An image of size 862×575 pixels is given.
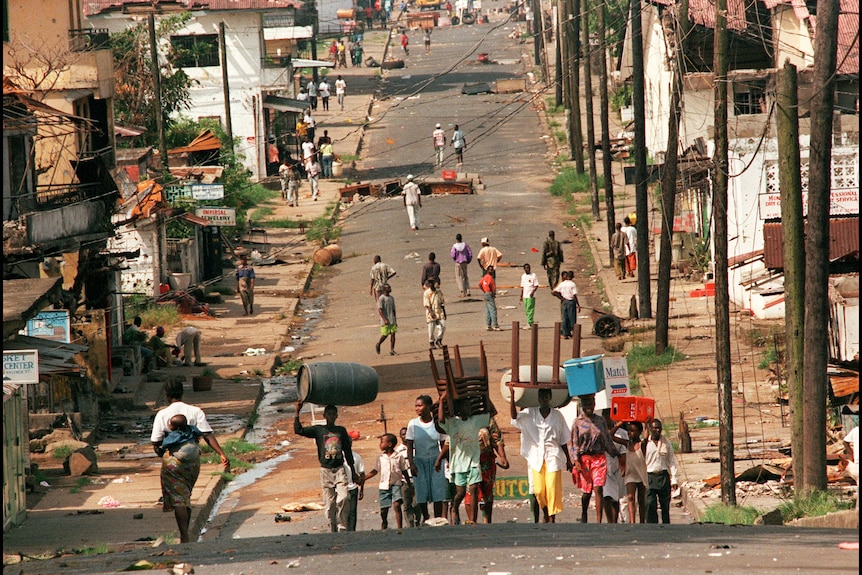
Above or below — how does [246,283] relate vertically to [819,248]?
below

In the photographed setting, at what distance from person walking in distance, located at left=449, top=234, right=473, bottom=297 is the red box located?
52.0ft

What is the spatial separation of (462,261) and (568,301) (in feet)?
15.4

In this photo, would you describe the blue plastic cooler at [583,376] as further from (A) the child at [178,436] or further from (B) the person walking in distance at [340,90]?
(B) the person walking in distance at [340,90]

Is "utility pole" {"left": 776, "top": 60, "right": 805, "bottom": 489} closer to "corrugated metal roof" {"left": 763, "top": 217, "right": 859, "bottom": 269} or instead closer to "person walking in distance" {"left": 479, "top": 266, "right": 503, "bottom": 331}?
"corrugated metal roof" {"left": 763, "top": 217, "right": 859, "bottom": 269}

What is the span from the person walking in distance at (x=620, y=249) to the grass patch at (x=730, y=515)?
17.1m

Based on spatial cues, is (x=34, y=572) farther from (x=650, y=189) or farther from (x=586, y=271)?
(x=650, y=189)

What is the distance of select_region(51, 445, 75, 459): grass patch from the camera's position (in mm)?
19109

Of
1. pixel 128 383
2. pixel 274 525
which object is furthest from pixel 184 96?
pixel 274 525

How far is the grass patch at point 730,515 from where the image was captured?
14.1 metres

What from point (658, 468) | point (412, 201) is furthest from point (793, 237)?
point (412, 201)

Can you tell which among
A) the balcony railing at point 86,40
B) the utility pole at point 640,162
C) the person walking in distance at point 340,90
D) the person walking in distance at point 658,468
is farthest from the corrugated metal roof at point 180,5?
the person walking in distance at point 658,468

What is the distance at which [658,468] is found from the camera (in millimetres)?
13602

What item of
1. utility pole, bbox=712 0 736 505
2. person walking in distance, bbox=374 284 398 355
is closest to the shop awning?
person walking in distance, bbox=374 284 398 355

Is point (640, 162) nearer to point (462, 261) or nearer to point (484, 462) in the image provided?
point (462, 261)
